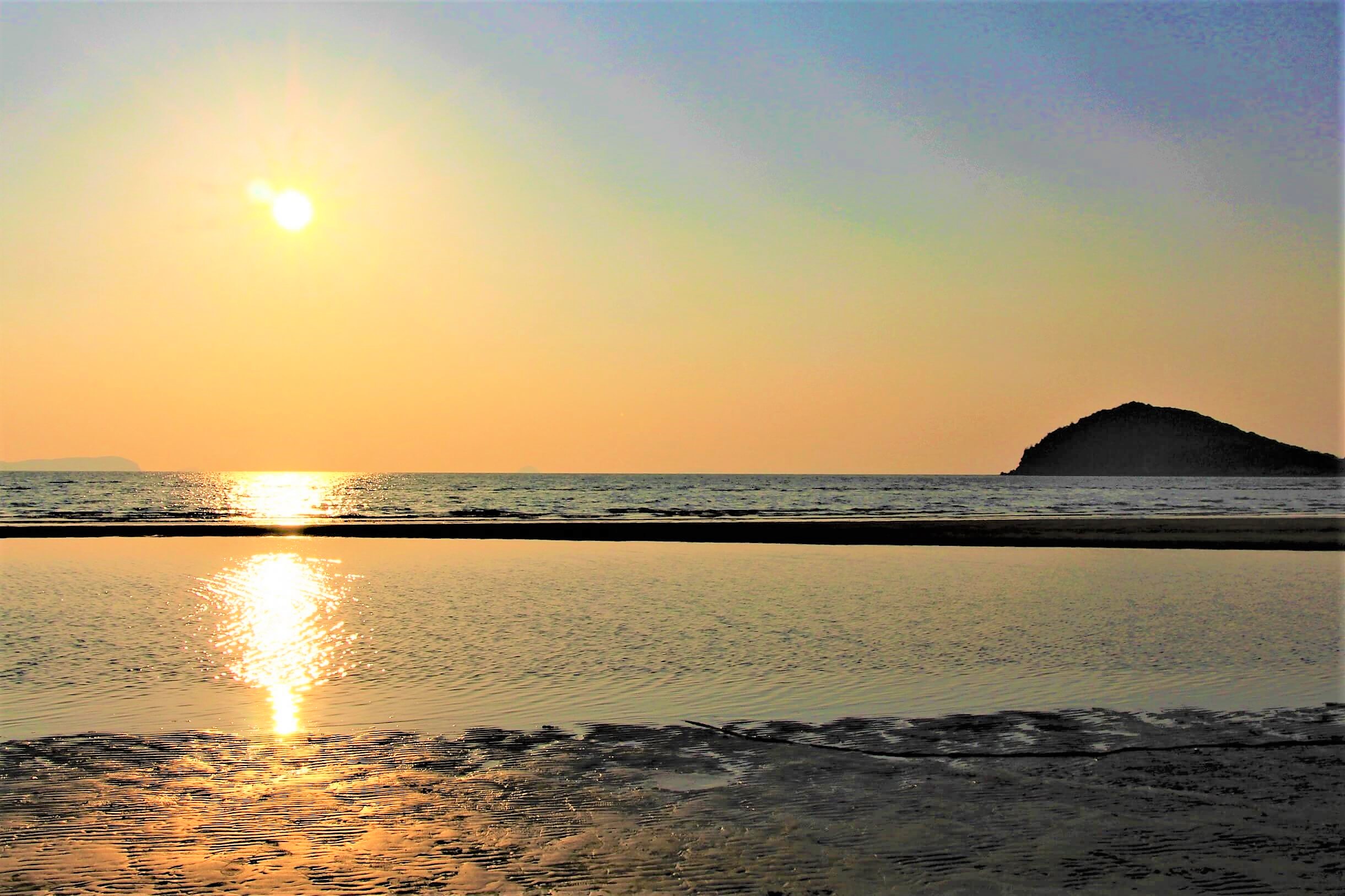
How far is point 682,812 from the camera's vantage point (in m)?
8.46

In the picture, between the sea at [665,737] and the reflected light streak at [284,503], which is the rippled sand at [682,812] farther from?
the reflected light streak at [284,503]

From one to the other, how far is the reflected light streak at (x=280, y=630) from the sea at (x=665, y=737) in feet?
0.32

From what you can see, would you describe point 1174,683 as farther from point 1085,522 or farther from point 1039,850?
point 1085,522

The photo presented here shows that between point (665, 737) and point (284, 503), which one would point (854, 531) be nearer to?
point (665, 737)

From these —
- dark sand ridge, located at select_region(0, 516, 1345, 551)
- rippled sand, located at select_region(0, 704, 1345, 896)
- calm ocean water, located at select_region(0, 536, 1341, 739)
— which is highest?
dark sand ridge, located at select_region(0, 516, 1345, 551)

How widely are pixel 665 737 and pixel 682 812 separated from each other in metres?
2.41

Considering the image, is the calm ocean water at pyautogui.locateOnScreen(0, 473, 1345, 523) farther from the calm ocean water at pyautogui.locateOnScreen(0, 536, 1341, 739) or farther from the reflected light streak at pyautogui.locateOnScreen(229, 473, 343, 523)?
the calm ocean water at pyautogui.locateOnScreen(0, 536, 1341, 739)

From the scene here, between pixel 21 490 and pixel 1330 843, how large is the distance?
136270 millimetres

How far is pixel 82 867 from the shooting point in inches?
278

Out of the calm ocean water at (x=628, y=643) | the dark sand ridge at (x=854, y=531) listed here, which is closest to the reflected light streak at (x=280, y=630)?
the calm ocean water at (x=628, y=643)

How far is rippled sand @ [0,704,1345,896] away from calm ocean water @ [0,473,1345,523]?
56.5 m

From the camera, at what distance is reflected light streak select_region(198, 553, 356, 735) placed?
540 inches

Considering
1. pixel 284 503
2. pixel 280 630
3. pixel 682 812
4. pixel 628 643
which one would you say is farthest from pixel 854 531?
pixel 284 503

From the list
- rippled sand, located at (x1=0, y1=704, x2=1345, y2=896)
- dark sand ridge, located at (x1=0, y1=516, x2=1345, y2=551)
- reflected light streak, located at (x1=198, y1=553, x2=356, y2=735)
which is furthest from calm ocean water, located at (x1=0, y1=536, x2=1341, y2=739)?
dark sand ridge, located at (x1=0, y1=516, x2=1345, y2=551)
